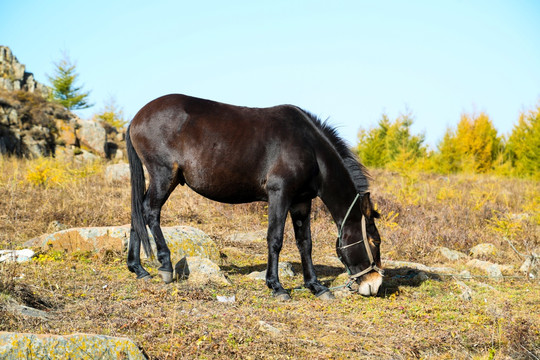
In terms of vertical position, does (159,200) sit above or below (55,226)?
above

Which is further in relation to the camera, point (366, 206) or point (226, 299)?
point (366, 206)

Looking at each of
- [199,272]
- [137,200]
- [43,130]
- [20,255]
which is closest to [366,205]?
[199,272]

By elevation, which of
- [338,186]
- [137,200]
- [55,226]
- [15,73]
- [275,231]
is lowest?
[55,226]

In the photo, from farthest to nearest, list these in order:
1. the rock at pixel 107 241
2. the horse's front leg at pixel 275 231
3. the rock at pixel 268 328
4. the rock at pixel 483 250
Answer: the rock at pixel 483 250 < the rock at pixel 107 241 < the horse's front leg at pixel 275 231 < the rock at pixel 268 328

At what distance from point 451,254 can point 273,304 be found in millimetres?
4417

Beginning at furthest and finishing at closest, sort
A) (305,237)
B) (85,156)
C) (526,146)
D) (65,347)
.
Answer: (526,146)
(85,156)
(305,237)
(65,347)

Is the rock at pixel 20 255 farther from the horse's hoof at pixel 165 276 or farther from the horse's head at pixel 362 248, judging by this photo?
the horse's head at pixel 362 248

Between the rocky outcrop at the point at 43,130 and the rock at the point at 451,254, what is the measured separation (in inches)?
642

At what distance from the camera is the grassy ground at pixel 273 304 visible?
370 cm

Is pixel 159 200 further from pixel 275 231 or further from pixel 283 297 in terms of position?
pixel 283 297

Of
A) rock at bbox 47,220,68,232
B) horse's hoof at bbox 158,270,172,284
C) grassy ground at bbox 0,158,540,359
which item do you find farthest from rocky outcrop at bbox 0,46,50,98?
horse's hoof at bbox 158,270,172,284

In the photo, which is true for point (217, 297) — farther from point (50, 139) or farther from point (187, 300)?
point (50, 139)

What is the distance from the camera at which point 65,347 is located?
9.62 ft

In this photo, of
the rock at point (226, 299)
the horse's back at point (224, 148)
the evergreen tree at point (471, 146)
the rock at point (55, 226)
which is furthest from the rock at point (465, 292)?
the evergreen tree at point (471, 146)
